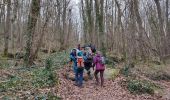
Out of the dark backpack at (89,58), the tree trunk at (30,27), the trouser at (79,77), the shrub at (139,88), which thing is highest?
the tree trunk at (30,27)

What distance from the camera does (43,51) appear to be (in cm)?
3472

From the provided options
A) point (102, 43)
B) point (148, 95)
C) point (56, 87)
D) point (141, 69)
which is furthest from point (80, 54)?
point (102, 43)

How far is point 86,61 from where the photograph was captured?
15797mm

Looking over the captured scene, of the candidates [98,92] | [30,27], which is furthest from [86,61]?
[30,27]

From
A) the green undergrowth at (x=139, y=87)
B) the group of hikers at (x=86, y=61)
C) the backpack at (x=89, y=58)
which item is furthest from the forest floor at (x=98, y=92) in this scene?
the backpack at (x=89, y=58)

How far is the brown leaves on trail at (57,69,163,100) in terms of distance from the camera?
12680 millimetres

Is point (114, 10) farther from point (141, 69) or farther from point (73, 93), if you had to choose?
point (73, 93)

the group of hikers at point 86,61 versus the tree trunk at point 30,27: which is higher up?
the tree trunk at point 30,27

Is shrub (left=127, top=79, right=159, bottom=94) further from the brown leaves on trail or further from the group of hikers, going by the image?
the group of hikers

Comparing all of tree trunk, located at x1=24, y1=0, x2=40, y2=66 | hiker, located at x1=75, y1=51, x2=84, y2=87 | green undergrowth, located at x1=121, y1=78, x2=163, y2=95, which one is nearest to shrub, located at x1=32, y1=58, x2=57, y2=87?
hiker, located at x1=75, y1=51, x2=84, y2=87

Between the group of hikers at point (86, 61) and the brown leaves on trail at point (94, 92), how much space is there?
0.46 m

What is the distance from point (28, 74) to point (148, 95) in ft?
18.6

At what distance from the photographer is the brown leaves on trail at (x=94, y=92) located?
12.7m

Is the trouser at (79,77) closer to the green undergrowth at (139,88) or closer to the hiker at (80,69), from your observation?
the hiker at (80,69)
